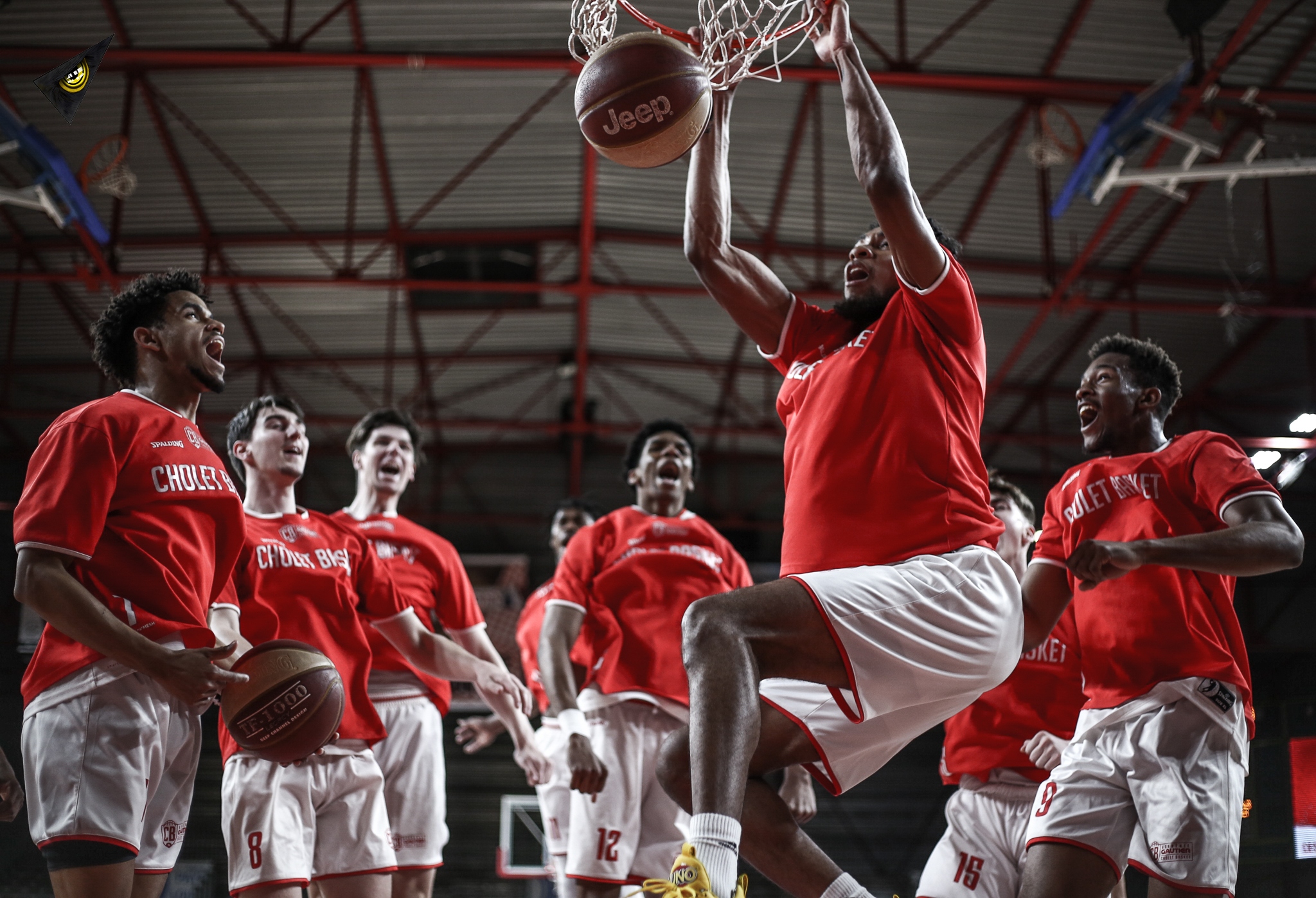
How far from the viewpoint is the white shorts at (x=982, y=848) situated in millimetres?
4918

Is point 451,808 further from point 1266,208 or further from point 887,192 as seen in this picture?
point 887,192

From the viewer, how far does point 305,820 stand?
477 centimetres

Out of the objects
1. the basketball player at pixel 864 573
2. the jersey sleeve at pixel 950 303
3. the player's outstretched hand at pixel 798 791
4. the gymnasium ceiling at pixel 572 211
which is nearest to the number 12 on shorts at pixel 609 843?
the player's outstretched hand at pixel 798 791

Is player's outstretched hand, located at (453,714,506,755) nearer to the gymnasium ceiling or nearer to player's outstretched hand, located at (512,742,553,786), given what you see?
player's outstretched hand, located at (512,742,553,786)

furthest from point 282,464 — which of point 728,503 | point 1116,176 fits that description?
point 728,503

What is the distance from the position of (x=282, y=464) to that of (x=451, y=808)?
14910 millimetres

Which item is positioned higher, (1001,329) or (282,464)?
(1001,329)

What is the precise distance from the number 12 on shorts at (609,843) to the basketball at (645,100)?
307 cm

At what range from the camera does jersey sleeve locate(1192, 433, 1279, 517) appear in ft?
12.9

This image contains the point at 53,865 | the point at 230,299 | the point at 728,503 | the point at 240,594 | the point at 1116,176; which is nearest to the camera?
Result: the point at 53,865

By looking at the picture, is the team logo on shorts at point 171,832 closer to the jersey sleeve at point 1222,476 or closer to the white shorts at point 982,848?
the white shorts at point 982,848

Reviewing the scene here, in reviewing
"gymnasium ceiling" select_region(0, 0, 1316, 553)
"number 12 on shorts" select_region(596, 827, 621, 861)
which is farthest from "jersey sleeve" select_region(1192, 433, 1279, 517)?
"gymnasium ceiling" select_region(0, 0, 1316, 553)

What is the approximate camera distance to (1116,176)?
1089 cm

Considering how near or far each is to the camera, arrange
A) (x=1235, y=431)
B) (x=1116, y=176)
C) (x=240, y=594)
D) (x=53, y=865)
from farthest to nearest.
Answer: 1. (x=1235, y=431)
2. (x=1116, y=176)
3. (x=240, y=594)
4. (x=53, y=865)
